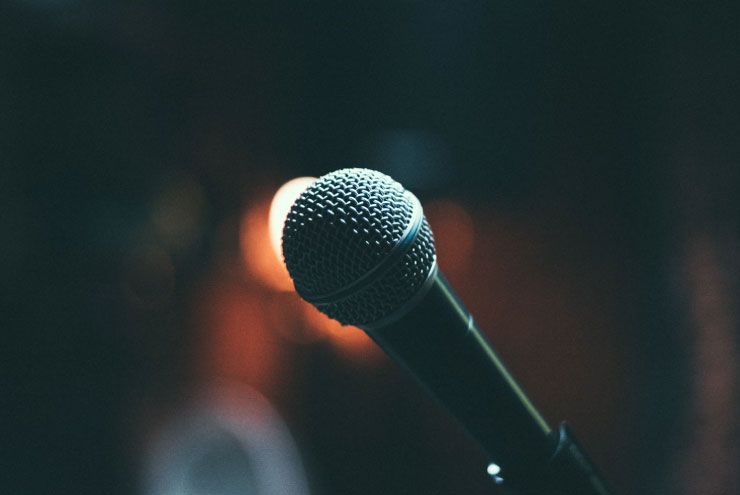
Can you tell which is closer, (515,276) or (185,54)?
(185,54)

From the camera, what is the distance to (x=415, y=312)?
0.57 m

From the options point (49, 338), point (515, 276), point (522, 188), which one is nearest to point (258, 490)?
point (49, 338)

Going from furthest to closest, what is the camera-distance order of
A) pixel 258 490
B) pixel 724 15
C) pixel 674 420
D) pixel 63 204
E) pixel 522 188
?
pixel 522 188 → pixel 63 204 → pixel 258 490 → pixel 674 420 → pixel 724 15

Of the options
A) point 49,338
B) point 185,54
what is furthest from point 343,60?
point 49,338

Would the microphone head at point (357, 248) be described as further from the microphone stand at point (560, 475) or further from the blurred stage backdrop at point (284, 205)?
the blurred stage backdrop at point (284, 205)

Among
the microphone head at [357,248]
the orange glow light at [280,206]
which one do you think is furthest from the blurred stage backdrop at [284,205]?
the microphone head at [357,248]

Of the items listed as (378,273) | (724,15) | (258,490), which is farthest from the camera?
(258,490)

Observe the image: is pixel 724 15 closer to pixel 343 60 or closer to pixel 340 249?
pixel 343 60

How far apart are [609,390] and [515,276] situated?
1.01m

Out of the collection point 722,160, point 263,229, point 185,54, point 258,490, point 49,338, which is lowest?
point 258,490

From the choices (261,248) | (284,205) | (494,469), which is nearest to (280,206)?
(284,205)

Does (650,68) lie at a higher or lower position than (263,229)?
higher

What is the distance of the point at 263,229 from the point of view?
4.63 m

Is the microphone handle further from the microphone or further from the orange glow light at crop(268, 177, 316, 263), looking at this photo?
the orange glow light at crop(268, 177, 316, 263)
